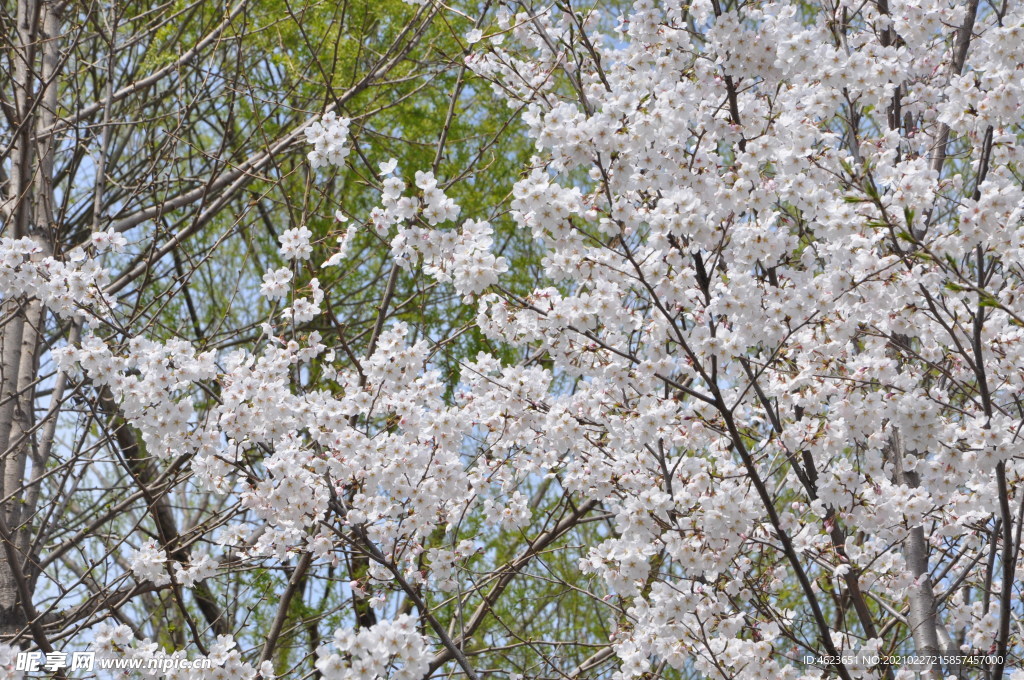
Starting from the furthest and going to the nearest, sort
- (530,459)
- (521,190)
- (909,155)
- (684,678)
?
1. (684,678)
2. (530,459)
3. (909,155)
4. (521,190)

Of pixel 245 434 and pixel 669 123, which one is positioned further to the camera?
pixel 245 434

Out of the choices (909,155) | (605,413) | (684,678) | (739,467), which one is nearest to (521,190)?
(605,413)

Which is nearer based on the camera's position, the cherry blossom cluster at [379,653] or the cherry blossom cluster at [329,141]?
the cherry blossom cluster at [379,653]

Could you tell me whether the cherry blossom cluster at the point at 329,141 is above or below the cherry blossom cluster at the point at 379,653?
above

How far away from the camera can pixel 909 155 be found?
161 inches

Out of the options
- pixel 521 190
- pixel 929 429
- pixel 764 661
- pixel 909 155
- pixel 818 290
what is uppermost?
pixel 909 155

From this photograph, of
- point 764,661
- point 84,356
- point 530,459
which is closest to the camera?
point 84,356

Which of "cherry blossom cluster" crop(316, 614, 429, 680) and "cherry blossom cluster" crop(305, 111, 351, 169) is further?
"cherry blossom cluster" crop(305, 111, 351, 169)

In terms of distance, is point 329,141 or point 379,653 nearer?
point 379,653

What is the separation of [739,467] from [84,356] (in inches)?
105

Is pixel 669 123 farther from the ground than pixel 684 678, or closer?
farther from the ground

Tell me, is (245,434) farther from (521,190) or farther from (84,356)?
(521,190)

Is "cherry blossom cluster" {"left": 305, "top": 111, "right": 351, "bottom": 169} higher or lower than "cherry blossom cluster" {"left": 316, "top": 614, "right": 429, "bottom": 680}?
higher

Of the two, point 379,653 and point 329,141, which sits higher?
point 329,141
